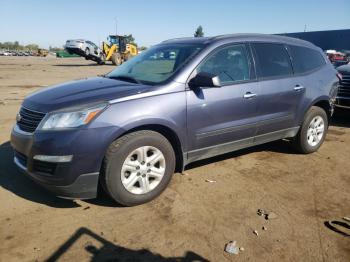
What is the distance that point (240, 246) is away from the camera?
315 cm

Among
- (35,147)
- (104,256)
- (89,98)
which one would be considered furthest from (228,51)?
(104,256)

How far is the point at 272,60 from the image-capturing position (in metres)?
5.04

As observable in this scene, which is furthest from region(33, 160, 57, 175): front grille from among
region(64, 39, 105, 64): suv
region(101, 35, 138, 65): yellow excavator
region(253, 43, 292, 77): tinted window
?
region(101, 35, 138, 65): yellow excavator

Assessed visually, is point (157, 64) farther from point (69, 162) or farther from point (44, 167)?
point (44, 167)

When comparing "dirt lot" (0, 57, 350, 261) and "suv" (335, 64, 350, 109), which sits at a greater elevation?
"suv" (335, 64, 350, 109)

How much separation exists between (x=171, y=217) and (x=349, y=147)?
4.16 meters

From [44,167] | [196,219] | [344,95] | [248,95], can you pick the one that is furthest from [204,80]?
[344,95]

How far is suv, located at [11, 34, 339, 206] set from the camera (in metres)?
3.46

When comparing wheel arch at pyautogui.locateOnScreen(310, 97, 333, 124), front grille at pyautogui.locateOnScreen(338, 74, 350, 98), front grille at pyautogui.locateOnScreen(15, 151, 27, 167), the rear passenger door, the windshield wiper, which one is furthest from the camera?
front grille at pyautogui.locateOnScreen(338, 74, 350, 98)

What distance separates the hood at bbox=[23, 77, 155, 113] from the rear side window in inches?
103

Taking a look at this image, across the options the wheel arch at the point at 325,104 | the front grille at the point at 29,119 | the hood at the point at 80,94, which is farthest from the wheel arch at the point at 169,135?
the wheel arch at the point at 325,104

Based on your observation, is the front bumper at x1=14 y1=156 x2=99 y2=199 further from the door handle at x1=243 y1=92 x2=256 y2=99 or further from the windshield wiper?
the door handle at x1=243 y1=92 x2=256 y2=99

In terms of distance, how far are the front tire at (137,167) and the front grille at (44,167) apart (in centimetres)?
48

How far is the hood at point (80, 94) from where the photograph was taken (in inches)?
142
